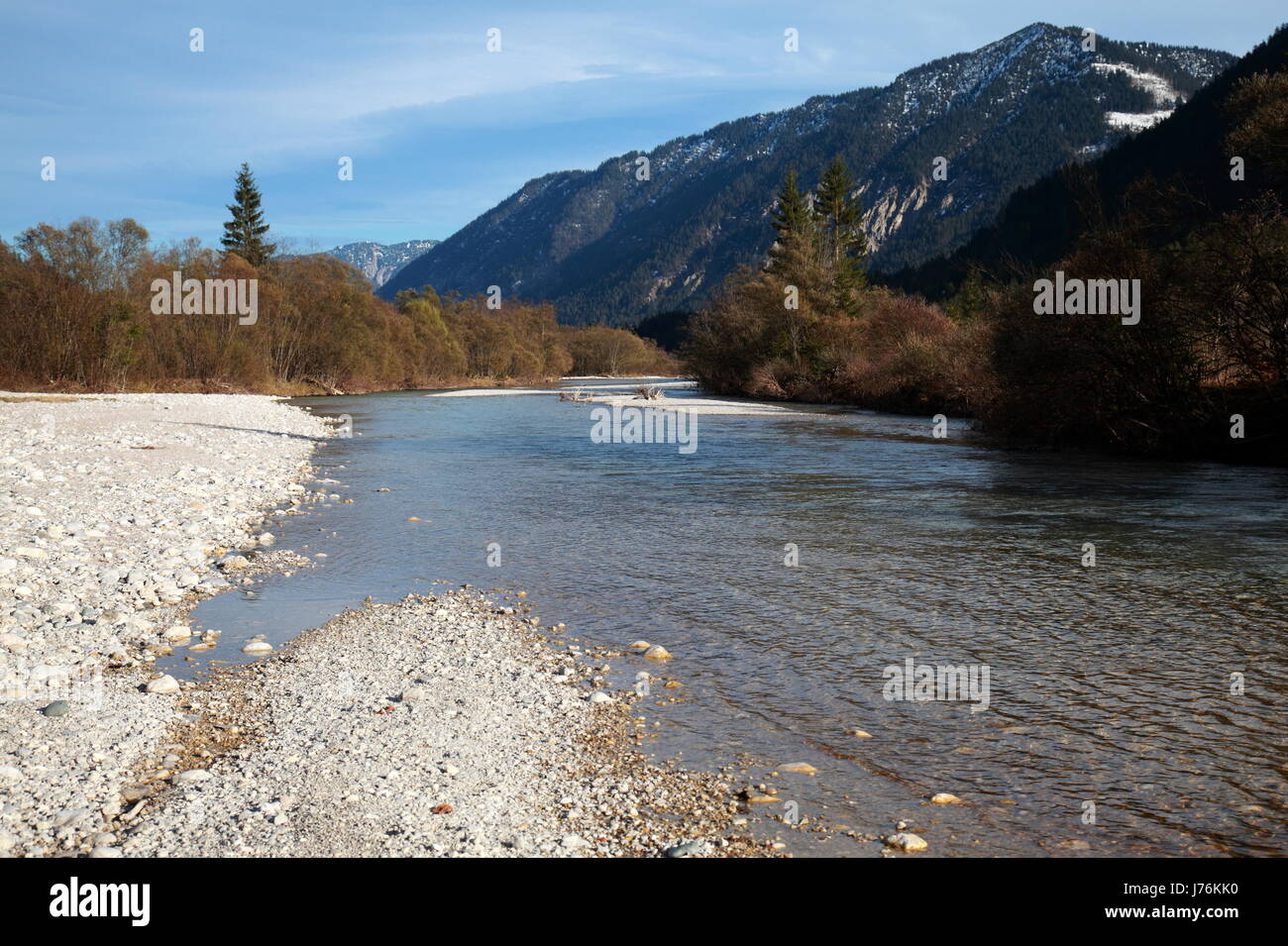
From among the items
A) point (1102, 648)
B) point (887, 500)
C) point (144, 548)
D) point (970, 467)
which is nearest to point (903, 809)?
point (1102, 648)

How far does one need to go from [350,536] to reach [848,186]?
8350cm

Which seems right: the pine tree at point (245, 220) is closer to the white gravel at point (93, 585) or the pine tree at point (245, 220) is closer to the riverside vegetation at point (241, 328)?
the riverside vegetation at point (241, 328)

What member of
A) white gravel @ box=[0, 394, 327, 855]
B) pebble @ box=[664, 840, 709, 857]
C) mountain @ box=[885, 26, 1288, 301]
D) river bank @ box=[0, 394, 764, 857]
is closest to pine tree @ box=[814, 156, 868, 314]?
mountain @ box=[885, 26, 1288, 301]

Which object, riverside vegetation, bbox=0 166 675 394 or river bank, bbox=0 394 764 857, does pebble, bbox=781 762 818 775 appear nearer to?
river bank, bbox=0 394 764 857

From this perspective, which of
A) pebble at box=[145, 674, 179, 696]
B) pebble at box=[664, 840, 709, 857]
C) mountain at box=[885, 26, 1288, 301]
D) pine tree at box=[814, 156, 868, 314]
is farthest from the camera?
mountain at box=[885, 26, 1288, 301]

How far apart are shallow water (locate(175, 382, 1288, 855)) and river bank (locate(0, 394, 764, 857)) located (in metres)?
0.59

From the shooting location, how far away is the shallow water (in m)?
5.53

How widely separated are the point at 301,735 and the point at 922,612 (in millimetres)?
6379

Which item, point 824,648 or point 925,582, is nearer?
point 824,648

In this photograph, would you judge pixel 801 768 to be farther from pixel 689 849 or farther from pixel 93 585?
pixel 93 585

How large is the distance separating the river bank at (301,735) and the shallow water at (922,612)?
1.92 ft

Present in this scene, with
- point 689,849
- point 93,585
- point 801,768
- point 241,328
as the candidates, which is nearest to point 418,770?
point 689,849

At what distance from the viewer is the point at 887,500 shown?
18.4 metres

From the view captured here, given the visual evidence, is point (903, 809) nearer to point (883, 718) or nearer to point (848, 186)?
point (883, 718)
